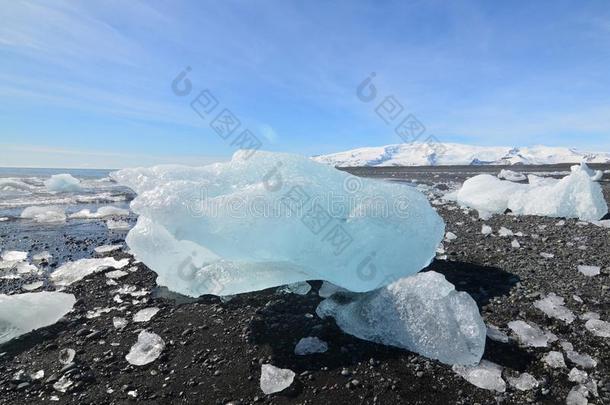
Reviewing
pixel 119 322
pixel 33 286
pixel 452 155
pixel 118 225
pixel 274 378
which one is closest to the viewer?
pixel 274 378

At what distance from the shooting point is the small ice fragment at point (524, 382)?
2.58 metres

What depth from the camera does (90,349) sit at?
3.24m

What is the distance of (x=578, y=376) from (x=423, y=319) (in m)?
1.11

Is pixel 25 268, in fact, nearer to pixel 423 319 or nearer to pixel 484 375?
pixel 423 319

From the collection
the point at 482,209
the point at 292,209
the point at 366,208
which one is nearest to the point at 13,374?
the point at 292,209

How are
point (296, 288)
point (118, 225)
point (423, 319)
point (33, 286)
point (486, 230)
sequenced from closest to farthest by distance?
1. point (423, 319)
2. point (296, 288)
3. point (33, 286)
4. point (486, 230)
5. point (118, 225)

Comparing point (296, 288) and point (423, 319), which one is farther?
point (296, 288)

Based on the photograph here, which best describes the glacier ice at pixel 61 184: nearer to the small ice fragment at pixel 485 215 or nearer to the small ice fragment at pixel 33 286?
the small ice fragment at pixel 33 286

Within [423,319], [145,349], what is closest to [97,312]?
[145,349]

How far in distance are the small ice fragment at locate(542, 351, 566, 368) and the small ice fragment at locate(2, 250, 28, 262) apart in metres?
7.39

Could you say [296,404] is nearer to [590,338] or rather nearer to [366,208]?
[366,208]

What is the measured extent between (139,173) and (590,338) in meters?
4.91

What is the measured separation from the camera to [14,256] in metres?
6.30

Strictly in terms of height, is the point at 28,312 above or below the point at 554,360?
above
